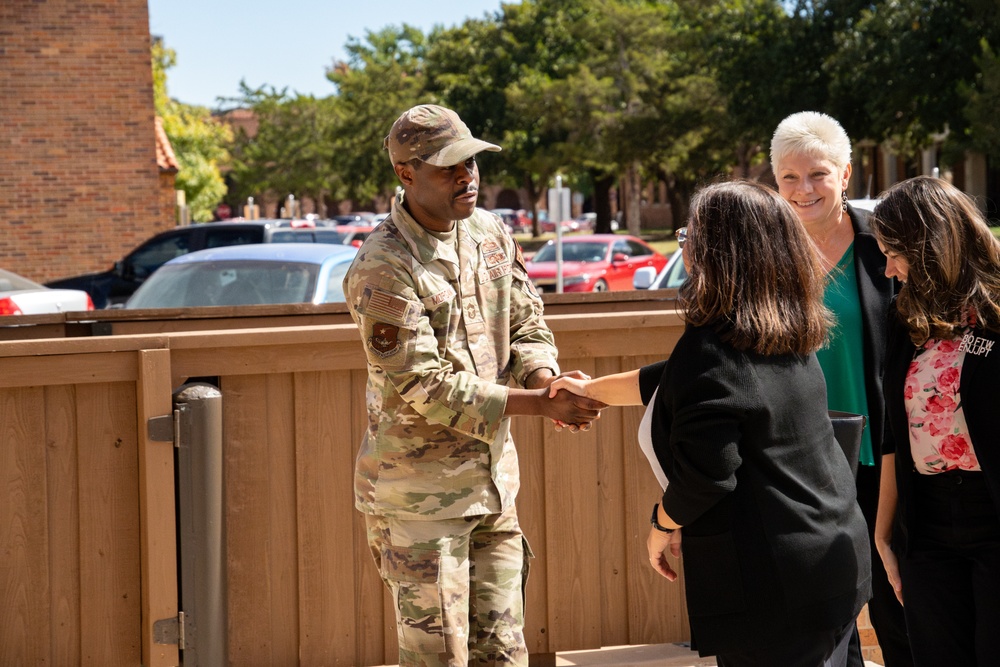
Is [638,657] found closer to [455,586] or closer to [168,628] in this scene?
[455,586]

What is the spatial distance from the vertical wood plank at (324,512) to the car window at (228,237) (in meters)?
14.5

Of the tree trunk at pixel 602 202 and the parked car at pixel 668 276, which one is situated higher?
the tree trunk at pixel 602 202

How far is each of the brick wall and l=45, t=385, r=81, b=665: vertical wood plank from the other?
2085 centimetres

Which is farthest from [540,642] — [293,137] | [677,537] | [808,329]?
[293,137]

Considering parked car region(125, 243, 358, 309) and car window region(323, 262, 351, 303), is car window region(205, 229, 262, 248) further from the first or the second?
car window region(323, 262, 351, 303)

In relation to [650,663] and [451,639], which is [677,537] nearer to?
[451,639]

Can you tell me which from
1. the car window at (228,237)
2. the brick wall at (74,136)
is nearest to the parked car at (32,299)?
the car window at (228,237)

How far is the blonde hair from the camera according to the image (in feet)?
12.7

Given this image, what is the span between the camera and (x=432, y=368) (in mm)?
3326

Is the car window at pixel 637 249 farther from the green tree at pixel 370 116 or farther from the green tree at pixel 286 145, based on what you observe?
the green tree at pixel 286 145

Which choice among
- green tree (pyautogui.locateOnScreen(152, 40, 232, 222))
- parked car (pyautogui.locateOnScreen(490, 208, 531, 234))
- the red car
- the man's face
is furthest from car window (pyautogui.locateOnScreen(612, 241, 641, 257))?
parked car (pyautogui.locateOnScreen(490, 208, 531, 234))

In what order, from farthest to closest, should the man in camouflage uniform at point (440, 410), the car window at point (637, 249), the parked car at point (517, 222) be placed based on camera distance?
the parked car at point (517, 222), the car window at point (637, 249), the man in camouflage uniform at point (440, 410)

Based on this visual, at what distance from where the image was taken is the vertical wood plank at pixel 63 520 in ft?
13.6

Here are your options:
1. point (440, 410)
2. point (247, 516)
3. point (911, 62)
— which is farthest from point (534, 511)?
point (911, 62)
